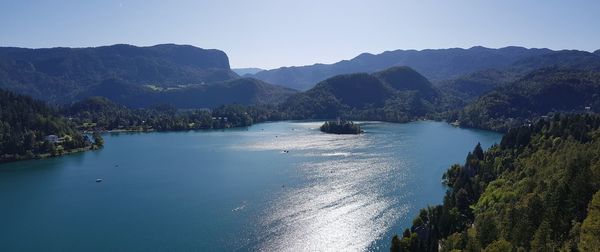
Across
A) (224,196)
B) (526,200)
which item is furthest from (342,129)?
(526,200)

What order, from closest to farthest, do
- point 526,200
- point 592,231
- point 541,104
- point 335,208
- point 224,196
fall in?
point 592,231 → point 526,200 → point 335,208 → point 224,196 → point 541,104

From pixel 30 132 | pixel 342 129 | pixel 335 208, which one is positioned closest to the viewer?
pixel 335 208

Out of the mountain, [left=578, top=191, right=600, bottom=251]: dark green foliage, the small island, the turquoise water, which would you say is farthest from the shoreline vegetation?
[left=578, top=191, right=600, bottom=251]: dark green foliage

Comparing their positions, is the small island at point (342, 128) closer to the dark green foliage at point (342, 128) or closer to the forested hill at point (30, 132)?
the dark green foliage at point (342, 128)

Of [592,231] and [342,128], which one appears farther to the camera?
[342,128]

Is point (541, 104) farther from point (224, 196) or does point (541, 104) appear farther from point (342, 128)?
point (224, 196)

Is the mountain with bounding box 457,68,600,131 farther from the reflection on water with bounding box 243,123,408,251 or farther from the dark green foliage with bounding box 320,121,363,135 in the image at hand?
the reflection on water with bounding box 243,123,408,251
